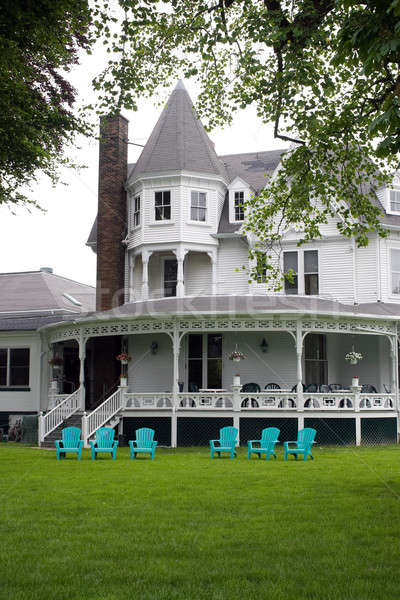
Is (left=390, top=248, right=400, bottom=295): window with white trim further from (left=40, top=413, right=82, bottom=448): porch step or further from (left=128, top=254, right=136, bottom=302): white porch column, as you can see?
(left=40, top=413, right=82, bottom=448): porch step

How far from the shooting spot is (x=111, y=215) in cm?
2989

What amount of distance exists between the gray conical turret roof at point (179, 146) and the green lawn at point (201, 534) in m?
16.0

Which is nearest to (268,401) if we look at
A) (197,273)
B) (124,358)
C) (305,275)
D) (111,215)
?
(124,358)

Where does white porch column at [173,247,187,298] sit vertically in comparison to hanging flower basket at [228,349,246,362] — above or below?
above

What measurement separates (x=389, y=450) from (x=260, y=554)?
1416cm

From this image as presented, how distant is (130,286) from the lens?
29562 millimetres

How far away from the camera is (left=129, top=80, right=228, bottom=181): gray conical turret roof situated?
29.1m

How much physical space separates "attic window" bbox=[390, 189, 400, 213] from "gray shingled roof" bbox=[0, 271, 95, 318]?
14.7m

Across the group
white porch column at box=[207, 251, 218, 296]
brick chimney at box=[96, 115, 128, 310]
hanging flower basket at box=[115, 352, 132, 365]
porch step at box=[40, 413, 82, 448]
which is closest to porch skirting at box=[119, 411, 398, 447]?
porch step at box=[40, 413, 82, 448]

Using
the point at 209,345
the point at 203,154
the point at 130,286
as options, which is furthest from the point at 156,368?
the point at 203,154

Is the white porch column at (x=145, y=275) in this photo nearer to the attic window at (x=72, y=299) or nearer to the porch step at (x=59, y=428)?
the porch step at (x=59, y=428)

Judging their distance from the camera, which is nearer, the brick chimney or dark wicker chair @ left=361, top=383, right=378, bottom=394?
dark wicker chair @ left=361, top=383, right=378, bottom=394

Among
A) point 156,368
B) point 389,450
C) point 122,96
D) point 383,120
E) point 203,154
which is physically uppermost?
point 203,154

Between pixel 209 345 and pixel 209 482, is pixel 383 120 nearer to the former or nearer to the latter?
pixel 209 482
